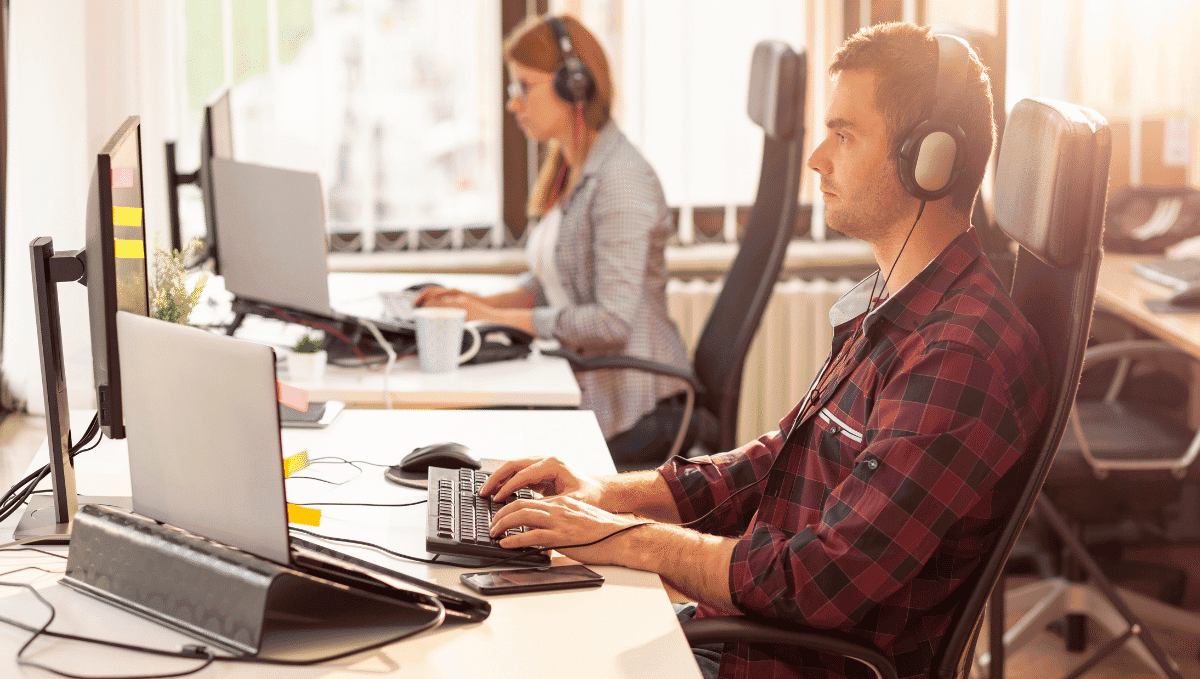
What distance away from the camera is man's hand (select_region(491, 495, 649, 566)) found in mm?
1133

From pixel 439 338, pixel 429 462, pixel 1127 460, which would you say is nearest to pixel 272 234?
pixel 439 338

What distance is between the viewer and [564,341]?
7.84ft

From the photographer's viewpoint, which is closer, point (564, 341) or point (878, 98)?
point (878, 98)

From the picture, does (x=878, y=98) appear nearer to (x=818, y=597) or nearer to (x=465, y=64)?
(x=818, y=597)

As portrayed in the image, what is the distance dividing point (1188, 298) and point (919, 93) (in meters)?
1.47

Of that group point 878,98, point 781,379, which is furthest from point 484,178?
point 878,98

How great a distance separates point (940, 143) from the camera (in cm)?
115

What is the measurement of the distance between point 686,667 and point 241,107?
2.72m

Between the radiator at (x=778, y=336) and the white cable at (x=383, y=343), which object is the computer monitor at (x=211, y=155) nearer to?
the white cable at (x=383, y=343)

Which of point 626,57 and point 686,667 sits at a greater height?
point 626,57

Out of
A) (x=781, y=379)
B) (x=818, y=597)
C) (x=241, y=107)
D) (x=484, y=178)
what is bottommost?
(x=781, y=379)

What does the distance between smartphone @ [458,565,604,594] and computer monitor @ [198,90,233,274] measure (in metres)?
1.34

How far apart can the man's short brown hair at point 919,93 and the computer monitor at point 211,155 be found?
137 centimetres

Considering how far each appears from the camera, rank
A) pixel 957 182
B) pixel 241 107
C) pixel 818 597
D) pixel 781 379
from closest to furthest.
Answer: pixel 818 597 → pixel 957 182 → pixel 241 107 → pixel 781 379
